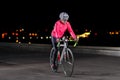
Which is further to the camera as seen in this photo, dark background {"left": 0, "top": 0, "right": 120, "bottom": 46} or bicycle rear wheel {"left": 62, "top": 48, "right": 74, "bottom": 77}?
dark background {"left": 0, "top": 0, "right": 120, "bottom": 46}

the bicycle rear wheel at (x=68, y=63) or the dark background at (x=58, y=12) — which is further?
the dark background at (x=58, y=12)

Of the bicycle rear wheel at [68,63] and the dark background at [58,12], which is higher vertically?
the dark background at [58,12]

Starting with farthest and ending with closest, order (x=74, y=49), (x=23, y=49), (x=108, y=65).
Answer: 1. (x=23, y=49)
2. (x=74, y=49)
3. (x=108, y=65)

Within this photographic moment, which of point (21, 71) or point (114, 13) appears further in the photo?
point (114, 13)

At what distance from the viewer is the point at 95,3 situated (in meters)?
106

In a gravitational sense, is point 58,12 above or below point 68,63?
above

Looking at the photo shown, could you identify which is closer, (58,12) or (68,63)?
(68,63)

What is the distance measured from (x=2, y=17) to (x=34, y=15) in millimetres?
8242

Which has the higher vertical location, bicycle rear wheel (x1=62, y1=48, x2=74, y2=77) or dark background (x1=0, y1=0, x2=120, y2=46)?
dark background (x1=0, y1=0, x2=120, y2=46)

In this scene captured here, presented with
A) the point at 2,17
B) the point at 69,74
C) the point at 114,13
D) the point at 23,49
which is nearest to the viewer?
the point at 69,74

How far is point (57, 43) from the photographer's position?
13039 millimetres

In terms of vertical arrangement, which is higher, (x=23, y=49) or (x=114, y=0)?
(x=114, y=0)

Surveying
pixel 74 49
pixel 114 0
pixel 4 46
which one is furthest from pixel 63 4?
pixel 74 49

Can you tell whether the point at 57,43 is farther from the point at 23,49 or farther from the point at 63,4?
the point at 63,4
